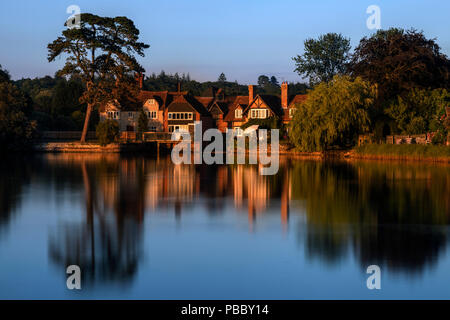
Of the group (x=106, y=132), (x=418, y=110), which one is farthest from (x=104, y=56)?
(x=418, y=110)

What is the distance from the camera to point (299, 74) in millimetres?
84750

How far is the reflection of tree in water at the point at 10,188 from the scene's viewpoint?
19939 mm

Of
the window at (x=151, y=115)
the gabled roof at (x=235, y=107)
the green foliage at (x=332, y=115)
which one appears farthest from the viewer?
the window at (x=151, y=115)

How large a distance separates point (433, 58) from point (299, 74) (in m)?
32.6

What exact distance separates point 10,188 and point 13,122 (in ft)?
106

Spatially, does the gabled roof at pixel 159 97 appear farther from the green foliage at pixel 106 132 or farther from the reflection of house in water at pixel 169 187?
the reflection of house in water at pixel 169 187

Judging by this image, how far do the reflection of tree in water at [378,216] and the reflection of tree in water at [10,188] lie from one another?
9.84m

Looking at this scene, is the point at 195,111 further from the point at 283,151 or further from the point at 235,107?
the point at 283,151

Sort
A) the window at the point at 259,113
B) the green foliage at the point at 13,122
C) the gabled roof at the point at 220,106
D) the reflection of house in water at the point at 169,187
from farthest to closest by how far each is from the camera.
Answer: the gabled roof at the point at 220,106
the window at the point at 259,113
the green foliage at the point at 13,122
the reflection of house in water at the point at 169,187

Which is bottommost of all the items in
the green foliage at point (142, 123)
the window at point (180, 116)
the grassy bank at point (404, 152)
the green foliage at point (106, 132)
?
the grassy bank at point (404, 152)

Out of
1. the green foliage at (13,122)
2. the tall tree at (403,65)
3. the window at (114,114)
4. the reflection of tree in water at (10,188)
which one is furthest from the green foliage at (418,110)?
the window at (114,114)

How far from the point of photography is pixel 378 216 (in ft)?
62.2
